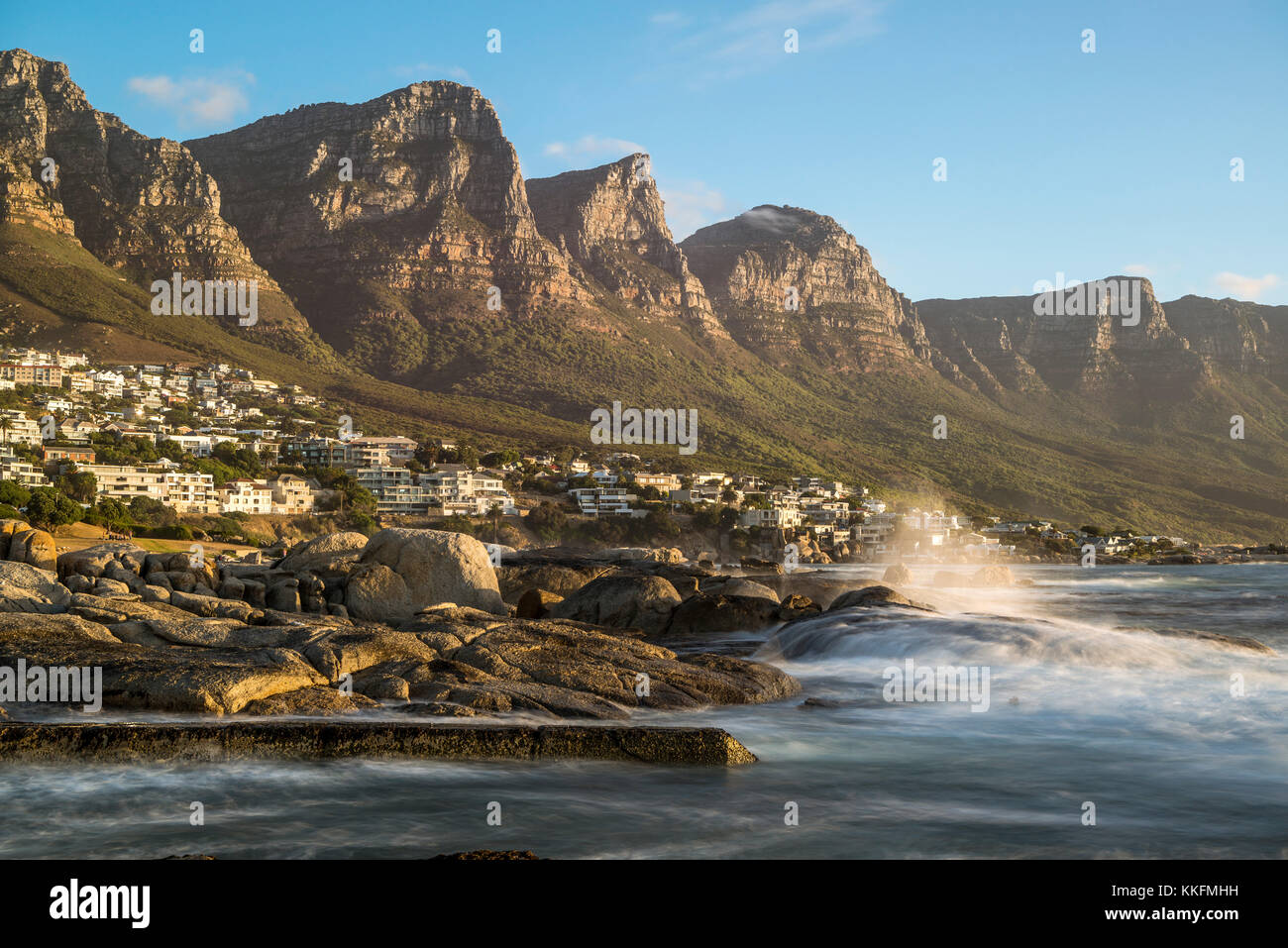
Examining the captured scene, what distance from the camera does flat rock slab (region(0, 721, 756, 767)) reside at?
1140 cm

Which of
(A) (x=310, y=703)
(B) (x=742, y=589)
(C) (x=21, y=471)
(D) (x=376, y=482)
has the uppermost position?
(C) (x=21, y=471)

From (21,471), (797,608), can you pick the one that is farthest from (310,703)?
(21,471)

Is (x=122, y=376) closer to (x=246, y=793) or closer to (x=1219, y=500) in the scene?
(x=246, y=793)

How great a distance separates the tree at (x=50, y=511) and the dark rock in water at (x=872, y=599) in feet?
142

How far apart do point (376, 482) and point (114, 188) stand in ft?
301

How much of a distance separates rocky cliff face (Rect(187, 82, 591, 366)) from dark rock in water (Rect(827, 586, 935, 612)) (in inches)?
5626

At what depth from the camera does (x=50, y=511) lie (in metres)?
54.9

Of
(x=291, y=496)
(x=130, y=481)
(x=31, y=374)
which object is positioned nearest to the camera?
(x=130, y=481)

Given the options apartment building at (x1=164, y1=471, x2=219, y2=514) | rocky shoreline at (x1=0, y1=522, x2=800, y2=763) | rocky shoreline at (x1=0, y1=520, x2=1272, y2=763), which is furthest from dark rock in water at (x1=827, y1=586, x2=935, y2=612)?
apartment building at (x1=164, y1=471, x2=219, y2=514)

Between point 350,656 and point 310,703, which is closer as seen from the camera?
point 310,703

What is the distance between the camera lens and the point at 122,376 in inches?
5054

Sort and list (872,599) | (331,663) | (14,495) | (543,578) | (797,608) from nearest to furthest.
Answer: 1. (331,663)
2. (797,608)
3. (872,599)
4. (543,578)
5. (14,495)

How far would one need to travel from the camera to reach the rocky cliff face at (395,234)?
6880 inches

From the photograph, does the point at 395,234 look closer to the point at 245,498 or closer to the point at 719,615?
the point at 245,498
